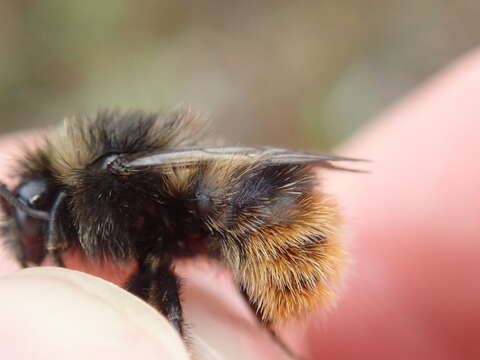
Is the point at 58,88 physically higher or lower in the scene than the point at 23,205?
lower

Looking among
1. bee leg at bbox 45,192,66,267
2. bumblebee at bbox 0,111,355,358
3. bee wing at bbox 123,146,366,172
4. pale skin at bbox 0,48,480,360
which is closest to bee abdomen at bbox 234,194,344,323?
bumblebee at bbox 0,111,355,358

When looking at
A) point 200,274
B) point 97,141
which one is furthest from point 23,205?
point 200,274

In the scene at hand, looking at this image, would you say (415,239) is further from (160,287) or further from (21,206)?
(21,206)

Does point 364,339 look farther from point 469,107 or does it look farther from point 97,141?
point 97,141

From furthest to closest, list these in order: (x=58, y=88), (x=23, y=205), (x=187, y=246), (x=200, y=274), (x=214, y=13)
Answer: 1. (x=214, y=13)
2. (x=58, y=88)
3. (x=200, y=274)
4. (x=187, y=246)
5. (x=23, y=205)

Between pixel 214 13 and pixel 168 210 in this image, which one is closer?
pixel 168 210

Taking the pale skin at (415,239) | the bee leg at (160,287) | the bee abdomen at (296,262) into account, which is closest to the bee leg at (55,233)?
the bee leg at (160,287)

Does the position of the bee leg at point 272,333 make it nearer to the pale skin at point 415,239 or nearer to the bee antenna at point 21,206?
the pale skin at point 415,239
